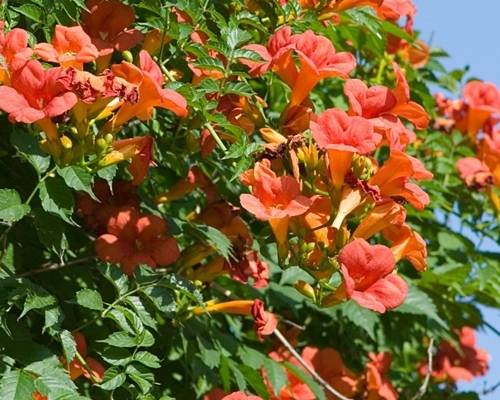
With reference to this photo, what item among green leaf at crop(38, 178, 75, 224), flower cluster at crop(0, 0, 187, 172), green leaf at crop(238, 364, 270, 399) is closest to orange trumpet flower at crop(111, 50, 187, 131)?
flower cluster at crop(0, 0, 187, 172)

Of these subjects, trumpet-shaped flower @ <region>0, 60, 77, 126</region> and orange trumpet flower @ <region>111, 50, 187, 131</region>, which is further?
orange trumpet flower @ <region>111, 50, 187, 131</region>

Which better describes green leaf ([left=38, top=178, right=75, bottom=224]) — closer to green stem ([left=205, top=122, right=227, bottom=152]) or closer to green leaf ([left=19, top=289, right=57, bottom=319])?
green leaf ([left=19, top=289, right=57, bottom=319])

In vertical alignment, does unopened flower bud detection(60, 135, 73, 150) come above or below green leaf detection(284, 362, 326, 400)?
above

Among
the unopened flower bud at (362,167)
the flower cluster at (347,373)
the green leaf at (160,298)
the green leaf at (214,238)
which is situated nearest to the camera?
the unopened flower bud at (362,167)

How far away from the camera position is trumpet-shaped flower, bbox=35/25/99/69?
293 centimetres

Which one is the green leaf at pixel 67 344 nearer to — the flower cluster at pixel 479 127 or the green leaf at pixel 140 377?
the green leaf at pixel 140 377

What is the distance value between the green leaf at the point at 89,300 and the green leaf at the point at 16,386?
0.24m

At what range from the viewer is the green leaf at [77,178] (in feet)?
9.35

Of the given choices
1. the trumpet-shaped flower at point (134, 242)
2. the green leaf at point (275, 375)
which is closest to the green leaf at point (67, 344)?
the trumpet-shaped flower at point (134, 242)

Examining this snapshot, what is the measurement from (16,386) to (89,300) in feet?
1.02

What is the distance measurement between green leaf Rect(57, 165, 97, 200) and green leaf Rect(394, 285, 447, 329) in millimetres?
1833

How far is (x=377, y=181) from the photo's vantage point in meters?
3.00

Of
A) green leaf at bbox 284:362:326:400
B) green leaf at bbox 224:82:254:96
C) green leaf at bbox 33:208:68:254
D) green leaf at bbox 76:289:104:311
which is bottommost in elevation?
green leaf at bbox 284:362:326:400

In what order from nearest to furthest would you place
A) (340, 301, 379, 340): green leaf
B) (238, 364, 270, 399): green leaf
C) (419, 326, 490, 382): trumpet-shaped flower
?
1. (238, 364, 270, 399): green leaf
2. (340, 301, 379, 340): green leaf
3. (419, 326, 490, 382): trumpet-shaped flower
